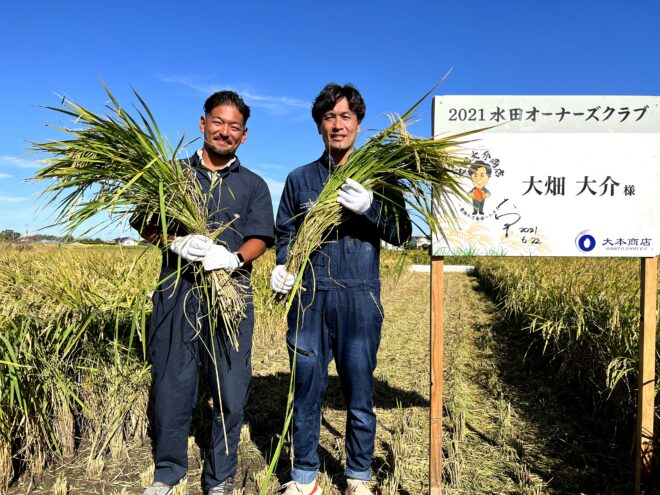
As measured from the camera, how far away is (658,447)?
2.30m

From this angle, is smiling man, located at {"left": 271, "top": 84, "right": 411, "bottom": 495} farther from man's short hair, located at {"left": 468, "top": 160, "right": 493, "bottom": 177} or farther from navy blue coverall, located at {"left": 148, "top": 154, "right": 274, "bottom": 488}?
man's short hair, located at {"left": 468, "top": 160, "right": 493, "bottom": 177}

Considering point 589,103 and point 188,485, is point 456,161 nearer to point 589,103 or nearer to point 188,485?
point 589,103

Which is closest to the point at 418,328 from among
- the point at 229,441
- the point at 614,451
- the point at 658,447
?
the point at 614,451

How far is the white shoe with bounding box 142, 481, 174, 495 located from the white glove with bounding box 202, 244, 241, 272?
1.09 m

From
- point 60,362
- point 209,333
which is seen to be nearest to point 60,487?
point 60,362

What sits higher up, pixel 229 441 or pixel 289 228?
pixel 289 228

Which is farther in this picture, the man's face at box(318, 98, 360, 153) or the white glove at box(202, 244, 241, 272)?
the man's face at box(318, 98, 360, 153)

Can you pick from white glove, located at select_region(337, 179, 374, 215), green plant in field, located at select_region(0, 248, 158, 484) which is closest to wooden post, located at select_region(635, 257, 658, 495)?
white glove, located at select_region(337, 179, 374, 215)

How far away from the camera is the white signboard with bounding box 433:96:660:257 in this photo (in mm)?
2234

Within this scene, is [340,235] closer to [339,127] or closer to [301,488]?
[339,127]

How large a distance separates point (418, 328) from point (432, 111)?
4.81 meters

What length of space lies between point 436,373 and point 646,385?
1.03 meters

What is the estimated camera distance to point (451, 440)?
2922 mm

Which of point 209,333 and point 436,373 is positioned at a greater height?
point 209,333
